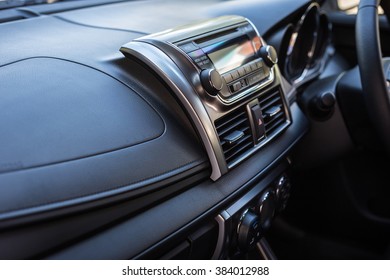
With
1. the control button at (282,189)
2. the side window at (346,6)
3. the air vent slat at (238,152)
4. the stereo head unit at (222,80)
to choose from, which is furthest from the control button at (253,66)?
the side window at (346,6)

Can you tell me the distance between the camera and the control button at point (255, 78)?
1.16 m

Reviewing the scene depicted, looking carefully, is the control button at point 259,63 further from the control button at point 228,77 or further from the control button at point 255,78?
the control button at point 228,77

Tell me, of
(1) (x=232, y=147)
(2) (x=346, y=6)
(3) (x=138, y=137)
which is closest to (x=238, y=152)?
(1) (x=232, y=147)

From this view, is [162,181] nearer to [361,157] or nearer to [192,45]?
[192,45]

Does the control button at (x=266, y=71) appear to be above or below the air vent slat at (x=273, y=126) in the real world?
above

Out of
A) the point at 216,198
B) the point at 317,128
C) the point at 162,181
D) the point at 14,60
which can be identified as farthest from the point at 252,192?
the point at 14,60

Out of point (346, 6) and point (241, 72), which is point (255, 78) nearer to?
point (241, 72)

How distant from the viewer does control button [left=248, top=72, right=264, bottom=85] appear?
1164 mm

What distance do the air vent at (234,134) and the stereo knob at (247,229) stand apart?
164 mm

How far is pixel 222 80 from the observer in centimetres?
106

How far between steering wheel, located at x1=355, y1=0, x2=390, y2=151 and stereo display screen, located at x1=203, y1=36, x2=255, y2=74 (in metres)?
0.28

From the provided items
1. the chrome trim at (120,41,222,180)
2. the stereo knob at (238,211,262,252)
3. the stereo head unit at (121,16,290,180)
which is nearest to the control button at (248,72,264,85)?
the stereo head unit at (121,16,290,180)

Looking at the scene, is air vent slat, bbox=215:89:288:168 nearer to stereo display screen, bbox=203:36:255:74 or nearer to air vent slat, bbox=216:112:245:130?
air vent slat, bbox=216:112:245:130
